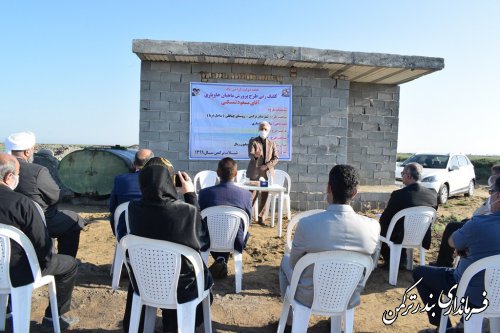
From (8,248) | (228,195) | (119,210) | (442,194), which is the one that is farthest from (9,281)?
(442,194)

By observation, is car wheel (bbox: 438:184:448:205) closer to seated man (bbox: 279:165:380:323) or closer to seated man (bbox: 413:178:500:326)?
seated man (bbox: 413:178:500:326)

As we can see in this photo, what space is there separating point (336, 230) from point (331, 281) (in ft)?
1.06

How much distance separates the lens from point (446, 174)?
1040 centimetres

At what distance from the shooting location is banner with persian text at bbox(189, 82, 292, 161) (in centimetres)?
759

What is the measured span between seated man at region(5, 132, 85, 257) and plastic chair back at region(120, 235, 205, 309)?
1231 millimetres

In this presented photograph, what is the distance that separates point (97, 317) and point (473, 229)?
288 cm

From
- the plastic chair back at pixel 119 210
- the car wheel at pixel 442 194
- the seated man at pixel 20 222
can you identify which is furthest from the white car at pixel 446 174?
the seated man at pixel 20 222

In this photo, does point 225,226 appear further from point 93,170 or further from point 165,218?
point 93,170

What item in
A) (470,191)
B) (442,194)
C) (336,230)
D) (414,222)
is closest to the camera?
(336,230)

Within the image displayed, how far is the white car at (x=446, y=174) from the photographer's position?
397 inches

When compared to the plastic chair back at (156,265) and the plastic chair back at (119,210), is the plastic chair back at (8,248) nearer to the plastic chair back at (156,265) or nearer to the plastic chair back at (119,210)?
the plastic chair back at (156,265)

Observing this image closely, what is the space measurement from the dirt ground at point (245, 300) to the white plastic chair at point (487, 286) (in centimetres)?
79

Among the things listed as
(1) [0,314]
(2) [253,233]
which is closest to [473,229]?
(1) [0,314]

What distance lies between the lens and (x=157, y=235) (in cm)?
242
